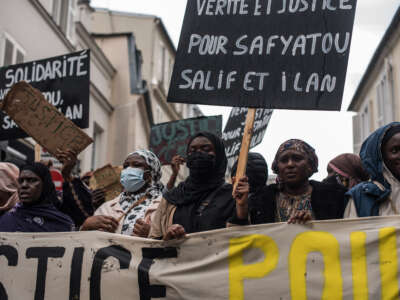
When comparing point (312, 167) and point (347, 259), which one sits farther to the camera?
point (312, 167)

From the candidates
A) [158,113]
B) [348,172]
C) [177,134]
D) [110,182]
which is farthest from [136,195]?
[158,113]

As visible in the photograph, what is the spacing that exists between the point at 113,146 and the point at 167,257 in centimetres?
1734

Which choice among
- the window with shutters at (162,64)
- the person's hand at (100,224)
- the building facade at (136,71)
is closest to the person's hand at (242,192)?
the person's hand at (100,224)

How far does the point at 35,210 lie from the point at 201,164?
4.49 feet

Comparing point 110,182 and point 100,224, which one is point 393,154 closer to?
point 100,224

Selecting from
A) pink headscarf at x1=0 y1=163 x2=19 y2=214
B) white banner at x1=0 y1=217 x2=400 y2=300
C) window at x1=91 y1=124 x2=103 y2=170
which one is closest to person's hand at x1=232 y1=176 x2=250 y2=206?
white banner at x1=0 y1=217 x2=400 y2=300

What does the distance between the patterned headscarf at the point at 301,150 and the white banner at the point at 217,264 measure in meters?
0.48

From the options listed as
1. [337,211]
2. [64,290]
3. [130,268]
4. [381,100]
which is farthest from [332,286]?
[381,100]

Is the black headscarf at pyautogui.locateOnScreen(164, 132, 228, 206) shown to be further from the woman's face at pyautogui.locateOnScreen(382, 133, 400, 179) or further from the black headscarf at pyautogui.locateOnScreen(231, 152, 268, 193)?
the woman's face at pyautogui.locateOnScreen(382, 133, 400, 179)

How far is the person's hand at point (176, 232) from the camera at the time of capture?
381cm

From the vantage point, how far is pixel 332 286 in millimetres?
3482

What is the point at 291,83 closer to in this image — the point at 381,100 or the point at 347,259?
the point at 347,259

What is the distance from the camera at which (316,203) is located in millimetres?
3768

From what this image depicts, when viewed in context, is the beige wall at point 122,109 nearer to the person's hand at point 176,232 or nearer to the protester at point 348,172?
the protester at point 348,172
